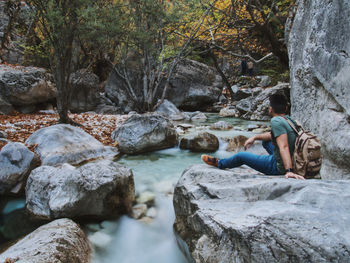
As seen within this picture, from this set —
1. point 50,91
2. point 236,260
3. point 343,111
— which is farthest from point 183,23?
point 236,260

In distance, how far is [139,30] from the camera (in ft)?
36.4

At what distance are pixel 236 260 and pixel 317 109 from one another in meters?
3.29

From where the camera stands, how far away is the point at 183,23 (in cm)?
A: 1218

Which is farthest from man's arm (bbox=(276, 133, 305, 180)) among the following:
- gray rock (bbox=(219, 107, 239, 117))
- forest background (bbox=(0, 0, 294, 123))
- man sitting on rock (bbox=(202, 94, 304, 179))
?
gray rock (bbox=(219, 107, 239, 117))

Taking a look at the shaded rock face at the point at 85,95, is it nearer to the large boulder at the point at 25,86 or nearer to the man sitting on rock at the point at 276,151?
the large boulder at the point at 25,86

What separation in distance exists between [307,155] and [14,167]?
458 centimetres

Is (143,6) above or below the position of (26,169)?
above

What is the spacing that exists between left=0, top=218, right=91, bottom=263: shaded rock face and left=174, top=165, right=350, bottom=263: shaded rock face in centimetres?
125

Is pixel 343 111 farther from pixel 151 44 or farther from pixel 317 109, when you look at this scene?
pixel 151 44

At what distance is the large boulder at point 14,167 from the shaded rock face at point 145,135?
2568mm

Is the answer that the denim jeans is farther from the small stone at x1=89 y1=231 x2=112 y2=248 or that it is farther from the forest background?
the forest background

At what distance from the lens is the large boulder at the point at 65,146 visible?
486cm

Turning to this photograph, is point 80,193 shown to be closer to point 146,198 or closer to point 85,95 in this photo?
point 146,198

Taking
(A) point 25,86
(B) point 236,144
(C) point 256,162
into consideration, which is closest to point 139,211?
(C) point 256,162
